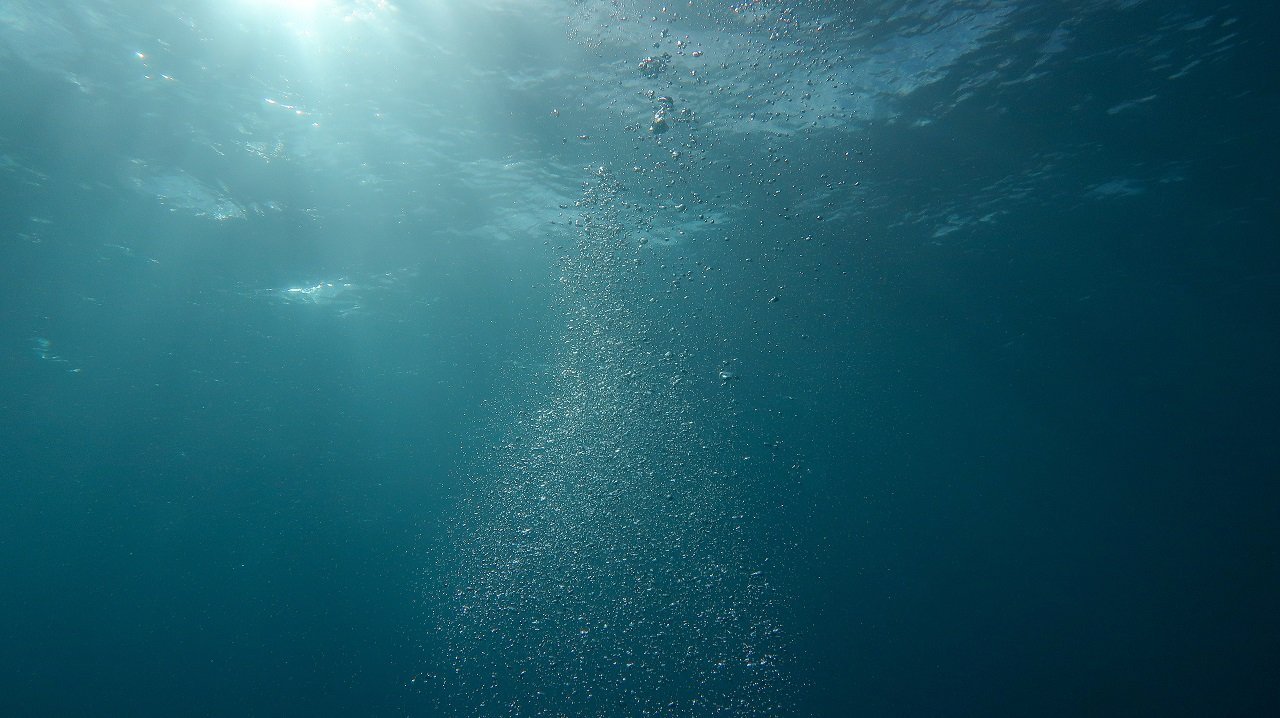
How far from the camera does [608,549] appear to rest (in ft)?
111

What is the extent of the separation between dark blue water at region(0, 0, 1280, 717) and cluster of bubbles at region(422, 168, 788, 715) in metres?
0.27

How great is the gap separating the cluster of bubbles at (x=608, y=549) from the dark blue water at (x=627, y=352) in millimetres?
272

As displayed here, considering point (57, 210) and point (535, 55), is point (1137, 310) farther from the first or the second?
point (57, 210)

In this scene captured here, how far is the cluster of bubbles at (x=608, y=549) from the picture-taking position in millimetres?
19906

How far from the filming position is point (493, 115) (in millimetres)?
10914

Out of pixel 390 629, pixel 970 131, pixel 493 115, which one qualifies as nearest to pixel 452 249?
pixel 493 115

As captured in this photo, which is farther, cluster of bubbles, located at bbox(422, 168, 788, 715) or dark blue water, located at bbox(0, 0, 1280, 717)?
cluster of bubbles, located at bbox(422, 168, 788, 715)

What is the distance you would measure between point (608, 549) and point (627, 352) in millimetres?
17867

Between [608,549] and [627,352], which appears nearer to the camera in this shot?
[627,352]

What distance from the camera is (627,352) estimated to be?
20.4 m

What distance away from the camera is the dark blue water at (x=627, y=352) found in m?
9.78

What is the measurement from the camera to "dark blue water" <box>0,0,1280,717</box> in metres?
9.78

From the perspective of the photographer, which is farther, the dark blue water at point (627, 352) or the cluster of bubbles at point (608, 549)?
the cluster of bubbles at point (608, 549)

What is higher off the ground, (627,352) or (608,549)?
(627,352)
